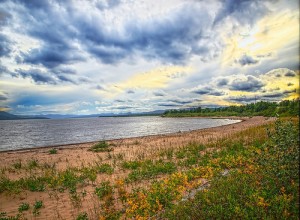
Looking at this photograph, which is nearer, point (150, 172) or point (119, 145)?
point (150, 172)

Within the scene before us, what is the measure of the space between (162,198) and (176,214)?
1647mm

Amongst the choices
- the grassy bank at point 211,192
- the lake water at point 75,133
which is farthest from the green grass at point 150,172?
the lake water at point 75,133

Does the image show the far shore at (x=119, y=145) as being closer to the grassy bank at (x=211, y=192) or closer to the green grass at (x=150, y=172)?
the green grass at (x=150, y=172)

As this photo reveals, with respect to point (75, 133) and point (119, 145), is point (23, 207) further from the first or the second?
point (75, 133)

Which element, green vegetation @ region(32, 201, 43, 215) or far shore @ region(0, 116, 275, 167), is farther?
far shore @ region(0, 116, 275, 167)

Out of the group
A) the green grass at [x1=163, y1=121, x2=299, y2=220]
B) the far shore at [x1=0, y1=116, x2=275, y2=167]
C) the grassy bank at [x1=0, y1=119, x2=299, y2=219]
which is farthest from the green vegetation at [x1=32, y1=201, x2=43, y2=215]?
the far shore at [x1=0, y1=116, x2=275, y2=167]

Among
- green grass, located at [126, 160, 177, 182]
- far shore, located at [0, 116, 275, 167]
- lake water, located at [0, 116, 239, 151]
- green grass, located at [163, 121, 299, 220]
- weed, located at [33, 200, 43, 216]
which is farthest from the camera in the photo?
lake water, located at [0, 116, 239, 151]

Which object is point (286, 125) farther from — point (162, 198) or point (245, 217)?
point (162, 198)

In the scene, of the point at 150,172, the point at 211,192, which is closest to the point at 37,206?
the point at 150,172

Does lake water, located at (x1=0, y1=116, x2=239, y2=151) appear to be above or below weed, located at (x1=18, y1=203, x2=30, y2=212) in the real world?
below

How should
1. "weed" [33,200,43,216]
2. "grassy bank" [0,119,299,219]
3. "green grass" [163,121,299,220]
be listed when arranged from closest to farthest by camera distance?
"green grass" [163,121,299,220] < "grassy bank" [0,119,299,219] < "weed" [33,200,43,216]

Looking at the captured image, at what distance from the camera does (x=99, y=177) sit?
41.1ft

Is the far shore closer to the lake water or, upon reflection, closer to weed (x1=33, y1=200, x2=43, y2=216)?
the lake water

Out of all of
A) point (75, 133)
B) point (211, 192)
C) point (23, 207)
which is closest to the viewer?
point (211, 192)
